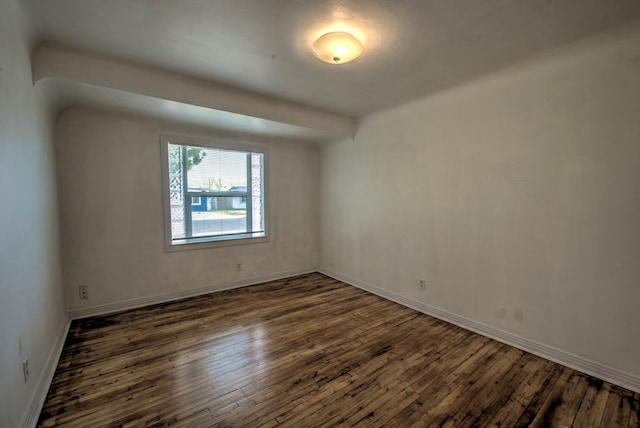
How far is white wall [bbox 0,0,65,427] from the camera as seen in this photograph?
4.58ft

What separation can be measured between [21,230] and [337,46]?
7.73ft

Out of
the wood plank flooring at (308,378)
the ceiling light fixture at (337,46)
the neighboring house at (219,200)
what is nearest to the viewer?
the wood plank flooring at (308,378)

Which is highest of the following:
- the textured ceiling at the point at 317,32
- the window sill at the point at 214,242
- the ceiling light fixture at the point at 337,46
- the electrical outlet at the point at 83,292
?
the textured ceiling at the point at 317,32

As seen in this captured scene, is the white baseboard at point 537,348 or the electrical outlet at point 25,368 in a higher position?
the electrical outlet at point 25,368

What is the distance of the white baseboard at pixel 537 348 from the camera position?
1.98m

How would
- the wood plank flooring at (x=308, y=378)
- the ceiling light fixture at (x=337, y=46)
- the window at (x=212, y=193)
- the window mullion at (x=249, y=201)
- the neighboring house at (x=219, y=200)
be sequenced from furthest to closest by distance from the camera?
the window mullion at (x=249, y=201) < the neighboring house at (x=219, y=200) < the window at (x=212, y=193) < the ceiling light fixture at (x=337, y=46) < the wood plank flooring at (x=308, y=378)

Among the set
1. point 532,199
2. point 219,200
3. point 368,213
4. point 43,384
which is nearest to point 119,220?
point 219,200

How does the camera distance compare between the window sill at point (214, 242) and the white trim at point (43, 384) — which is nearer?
the white trim at point (43, 384)

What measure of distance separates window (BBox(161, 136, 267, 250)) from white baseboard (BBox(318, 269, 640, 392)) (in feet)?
8.02

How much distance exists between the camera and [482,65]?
239 centimetres

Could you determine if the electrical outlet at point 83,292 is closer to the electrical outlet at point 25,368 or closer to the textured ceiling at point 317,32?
the electrical outlet at point 25,368

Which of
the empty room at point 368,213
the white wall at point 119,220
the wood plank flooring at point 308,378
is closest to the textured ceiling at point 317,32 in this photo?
the empty room at point 368,213

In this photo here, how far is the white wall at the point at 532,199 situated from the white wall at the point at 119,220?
8.62ft

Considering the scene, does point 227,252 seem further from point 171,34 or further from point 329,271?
point 171,34
